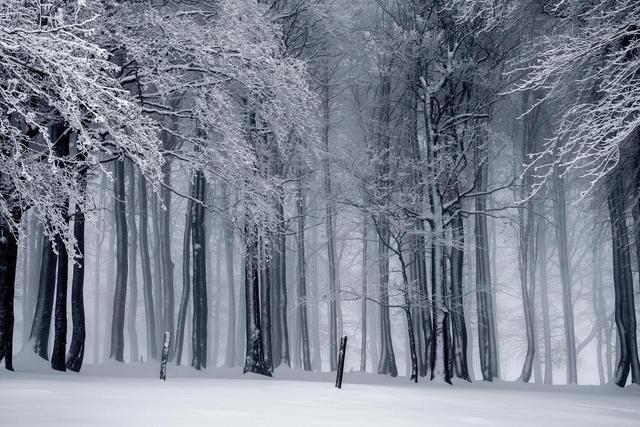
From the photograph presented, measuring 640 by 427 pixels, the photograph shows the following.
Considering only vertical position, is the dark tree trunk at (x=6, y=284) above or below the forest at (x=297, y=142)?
below

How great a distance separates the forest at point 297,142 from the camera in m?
9.40

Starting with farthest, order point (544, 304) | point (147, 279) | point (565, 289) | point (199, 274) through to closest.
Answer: point (544, 304) < point (565, 289) < point (147, 279) < point (199, 274)

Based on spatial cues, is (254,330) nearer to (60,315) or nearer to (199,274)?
(199,274)

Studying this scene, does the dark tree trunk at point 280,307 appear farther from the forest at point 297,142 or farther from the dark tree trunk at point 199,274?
the dark tree trunk at point 199,274

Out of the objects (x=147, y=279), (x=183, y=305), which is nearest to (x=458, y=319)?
(x=183, y=305)

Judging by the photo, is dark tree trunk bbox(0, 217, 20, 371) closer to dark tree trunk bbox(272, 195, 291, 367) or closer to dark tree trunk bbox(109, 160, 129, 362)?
dark tree trunk bbox(109, 160, 129, 362)

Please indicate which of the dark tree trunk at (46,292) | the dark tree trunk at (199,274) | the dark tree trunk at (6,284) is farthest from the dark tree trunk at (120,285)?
the dark tree trunk at (6,284)

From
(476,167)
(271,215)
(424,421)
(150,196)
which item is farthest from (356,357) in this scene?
(424,421)

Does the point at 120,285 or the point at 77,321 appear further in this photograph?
the point at 120,285

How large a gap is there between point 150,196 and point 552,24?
2057cm

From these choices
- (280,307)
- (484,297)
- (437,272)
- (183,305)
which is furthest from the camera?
(484,297)

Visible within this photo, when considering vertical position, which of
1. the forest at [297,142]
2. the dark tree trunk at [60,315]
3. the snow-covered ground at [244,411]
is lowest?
the snow-covered ground at [244,411]

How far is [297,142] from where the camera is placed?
631 inches

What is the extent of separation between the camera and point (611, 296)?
37.0 m
